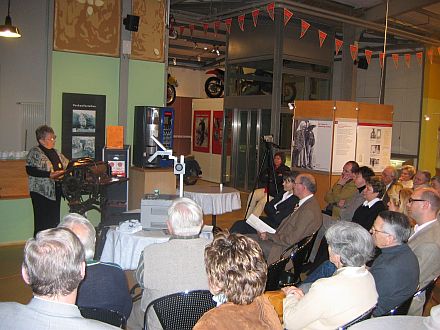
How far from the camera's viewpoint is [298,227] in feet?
14.4

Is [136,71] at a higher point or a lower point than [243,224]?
higher

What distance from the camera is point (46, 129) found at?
5.67 meters

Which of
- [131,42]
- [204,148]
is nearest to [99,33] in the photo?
[131,42]

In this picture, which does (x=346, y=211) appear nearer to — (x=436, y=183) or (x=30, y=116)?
(x=436, y=183)

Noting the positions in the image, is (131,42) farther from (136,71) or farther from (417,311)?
(417,311)

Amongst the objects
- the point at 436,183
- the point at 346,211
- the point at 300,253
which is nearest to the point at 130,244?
the point at 300,253

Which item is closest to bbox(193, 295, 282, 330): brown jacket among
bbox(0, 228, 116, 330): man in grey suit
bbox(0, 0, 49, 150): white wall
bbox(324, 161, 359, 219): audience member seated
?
bbox(0, 228, 116, 330): man in grey suit

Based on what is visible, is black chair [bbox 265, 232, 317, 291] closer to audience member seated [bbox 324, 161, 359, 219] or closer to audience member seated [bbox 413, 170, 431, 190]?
audience member seated [bbox 324, 161, 359, 219]

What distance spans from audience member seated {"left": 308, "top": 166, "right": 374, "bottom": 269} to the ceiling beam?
170 inches

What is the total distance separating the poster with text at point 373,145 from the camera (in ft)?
27.4

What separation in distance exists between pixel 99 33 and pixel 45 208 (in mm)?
2805

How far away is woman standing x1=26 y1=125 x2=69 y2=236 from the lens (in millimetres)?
5633

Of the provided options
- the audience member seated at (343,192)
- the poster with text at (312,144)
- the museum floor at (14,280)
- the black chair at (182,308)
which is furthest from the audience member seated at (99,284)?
the poster with text at (312,144)

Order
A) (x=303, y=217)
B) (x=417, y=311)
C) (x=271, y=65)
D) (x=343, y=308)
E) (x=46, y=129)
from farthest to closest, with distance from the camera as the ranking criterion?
(x=271, y=65), (x=46, y=129), (x=303, y=217), (x=417, y=311), (x=343, y=308)
